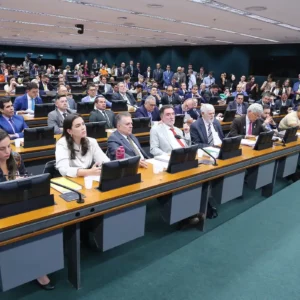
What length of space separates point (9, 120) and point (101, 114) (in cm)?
139

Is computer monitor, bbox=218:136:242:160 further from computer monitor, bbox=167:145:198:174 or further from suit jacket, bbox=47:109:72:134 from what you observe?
suit jacket, bbox=47:109:72:134

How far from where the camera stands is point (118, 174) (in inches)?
94.9

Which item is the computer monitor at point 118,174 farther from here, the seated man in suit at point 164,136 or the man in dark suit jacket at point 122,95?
the man in dark suit jacket at point 122,95

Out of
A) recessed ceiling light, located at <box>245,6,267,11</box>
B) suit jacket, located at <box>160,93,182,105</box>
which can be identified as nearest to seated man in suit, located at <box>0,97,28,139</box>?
suit jacket, located at <box>160,93,182,105</box>

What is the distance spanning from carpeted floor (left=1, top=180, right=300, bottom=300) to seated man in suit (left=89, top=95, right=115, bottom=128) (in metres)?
2.01

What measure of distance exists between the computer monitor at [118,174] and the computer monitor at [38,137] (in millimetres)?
1683

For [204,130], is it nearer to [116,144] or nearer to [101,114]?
[116,144]

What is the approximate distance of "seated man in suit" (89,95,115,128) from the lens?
502cm

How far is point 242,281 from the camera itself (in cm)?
248

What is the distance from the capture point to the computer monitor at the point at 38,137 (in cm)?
367

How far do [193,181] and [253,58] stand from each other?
1444 cm

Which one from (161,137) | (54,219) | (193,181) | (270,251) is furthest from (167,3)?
(54,219)

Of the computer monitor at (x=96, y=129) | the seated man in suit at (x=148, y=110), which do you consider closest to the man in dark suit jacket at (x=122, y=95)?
the seated man in suit at (x=148, y=110)

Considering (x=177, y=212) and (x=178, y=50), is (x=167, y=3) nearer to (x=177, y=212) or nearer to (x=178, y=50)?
(x=177, y=212)
